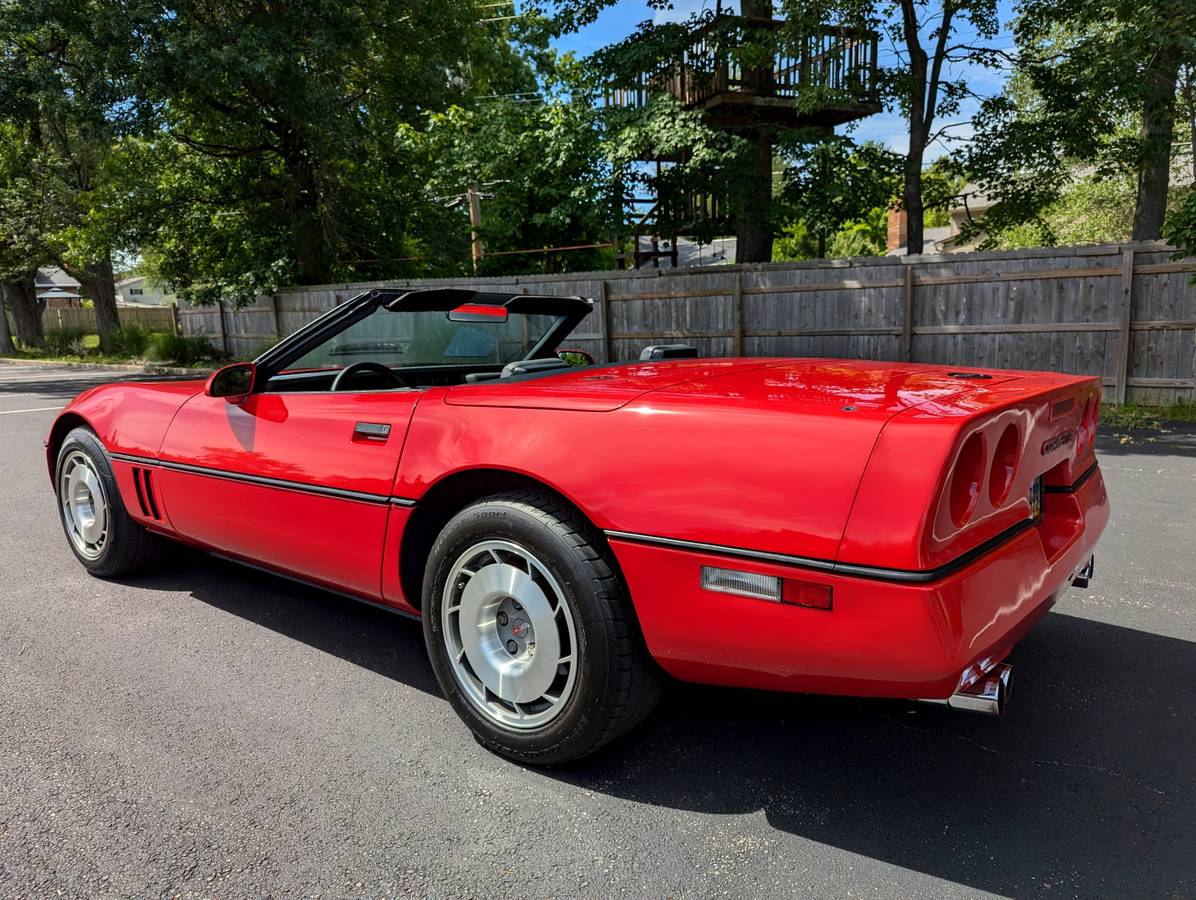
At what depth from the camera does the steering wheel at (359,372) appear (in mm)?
3141

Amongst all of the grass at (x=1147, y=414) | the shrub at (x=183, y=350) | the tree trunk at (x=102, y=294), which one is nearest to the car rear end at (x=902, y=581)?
the grass at (x=1147, y=414)

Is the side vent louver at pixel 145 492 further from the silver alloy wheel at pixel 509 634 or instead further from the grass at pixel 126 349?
the grass at pixel 126 349

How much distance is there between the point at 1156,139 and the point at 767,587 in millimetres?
14335

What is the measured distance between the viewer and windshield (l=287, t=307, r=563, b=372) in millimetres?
3529

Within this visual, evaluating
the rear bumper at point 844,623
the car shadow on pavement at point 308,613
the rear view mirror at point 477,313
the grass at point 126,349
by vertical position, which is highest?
the rear view mirror at point 477,313

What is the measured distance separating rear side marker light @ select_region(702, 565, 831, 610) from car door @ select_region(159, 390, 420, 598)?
116 centimetres

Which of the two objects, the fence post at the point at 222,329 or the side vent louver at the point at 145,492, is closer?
the side vent louver at the point at 145,492

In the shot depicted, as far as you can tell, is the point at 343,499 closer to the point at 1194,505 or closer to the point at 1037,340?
the point at 1194,505

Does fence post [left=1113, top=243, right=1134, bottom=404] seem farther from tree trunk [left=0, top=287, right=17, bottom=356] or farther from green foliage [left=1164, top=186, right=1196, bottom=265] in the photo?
tree trunk [left=0, top=287, right=17, bottom=356]

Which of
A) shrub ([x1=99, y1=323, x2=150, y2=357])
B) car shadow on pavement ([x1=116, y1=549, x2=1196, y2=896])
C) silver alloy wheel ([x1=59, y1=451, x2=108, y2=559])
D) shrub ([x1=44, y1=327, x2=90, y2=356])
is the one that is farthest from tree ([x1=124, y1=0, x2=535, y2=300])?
car shadow on pavement ([x1=116, y1=549, x2=1196, y2=896])

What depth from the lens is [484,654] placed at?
2465mm

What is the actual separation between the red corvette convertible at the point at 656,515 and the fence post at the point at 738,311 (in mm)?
10104

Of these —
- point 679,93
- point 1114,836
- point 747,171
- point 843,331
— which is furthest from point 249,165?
point 1114,836

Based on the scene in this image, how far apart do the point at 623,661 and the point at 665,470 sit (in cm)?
52
